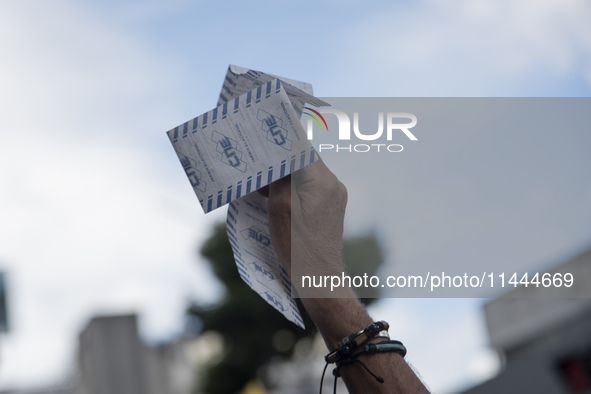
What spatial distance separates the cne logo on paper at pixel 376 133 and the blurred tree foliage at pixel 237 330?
23.4 m

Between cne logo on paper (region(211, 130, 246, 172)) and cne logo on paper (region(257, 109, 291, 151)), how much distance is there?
8 cm

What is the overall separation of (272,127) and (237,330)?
2483 centimetres

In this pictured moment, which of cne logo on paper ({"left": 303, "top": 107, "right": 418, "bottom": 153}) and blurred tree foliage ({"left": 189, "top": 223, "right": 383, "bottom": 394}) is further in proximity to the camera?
blurred tree foliage ({"left": 189, "top": 223, "right": 383, "bottom": 394})

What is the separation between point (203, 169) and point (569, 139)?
3.38 ft

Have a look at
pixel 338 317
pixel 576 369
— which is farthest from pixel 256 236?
pixel 576 369

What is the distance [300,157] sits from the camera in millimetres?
1624

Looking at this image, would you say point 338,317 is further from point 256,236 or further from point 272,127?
point 272,127

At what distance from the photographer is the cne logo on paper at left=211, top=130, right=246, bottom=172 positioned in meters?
1.71

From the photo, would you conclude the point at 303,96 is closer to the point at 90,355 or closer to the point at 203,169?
the point at 203,169

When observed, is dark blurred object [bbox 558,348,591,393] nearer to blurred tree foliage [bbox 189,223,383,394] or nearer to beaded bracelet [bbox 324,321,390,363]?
beaded bracelet [bbox 324,321,390,363]

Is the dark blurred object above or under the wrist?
under

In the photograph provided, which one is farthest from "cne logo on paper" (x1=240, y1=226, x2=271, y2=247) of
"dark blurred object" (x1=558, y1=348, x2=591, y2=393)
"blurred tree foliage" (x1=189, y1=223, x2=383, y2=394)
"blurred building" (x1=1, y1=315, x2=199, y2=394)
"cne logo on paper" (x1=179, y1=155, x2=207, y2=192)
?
"blurred tree foliage" (x1=189, y1=223, x2=383, y2=394)

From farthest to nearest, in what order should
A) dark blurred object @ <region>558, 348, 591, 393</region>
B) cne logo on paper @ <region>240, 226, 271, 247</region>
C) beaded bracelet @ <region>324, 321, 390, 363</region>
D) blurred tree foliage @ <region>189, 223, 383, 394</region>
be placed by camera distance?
blurred tree foliage @ <region>189, 223, 383, 394</region> → cne logo on paper @ <region>240, 226, 271, 247</region> → beaded bracelet @ <region>324, 321, 390, 363</region> → dark blurred object @ <region>558, 348, 591, 393</region>

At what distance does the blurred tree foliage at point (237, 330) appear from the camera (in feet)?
84.6
